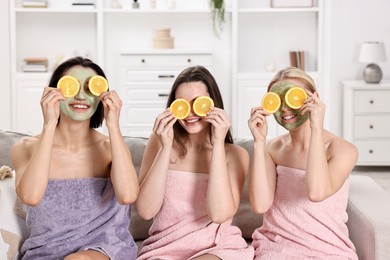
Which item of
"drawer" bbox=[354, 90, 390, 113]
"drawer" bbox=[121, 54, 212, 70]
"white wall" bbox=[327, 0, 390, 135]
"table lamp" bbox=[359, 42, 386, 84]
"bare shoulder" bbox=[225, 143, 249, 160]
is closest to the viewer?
"bare shoulder" bbox=[225, 143, 249, 160]

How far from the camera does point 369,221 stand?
267cm

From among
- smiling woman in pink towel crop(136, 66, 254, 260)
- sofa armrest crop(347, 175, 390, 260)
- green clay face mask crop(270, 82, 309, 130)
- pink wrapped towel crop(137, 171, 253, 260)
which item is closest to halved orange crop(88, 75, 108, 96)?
smiling woman in pink towel crop(136, 66, 254, 260)

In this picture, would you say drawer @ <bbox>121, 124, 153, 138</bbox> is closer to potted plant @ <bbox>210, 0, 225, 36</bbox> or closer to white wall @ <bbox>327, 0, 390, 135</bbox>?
potted plant @ <bbox>210, 0, 225, 36</bbox>

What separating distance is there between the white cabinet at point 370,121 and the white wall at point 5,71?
3.12 m

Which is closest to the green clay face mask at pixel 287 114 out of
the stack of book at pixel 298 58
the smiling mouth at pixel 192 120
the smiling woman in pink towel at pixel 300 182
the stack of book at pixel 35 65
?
the smiling woman in pink towel at pixel 300 182

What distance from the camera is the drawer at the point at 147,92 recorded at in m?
7.62

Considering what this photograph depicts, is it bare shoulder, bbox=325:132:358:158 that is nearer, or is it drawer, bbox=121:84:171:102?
bare shoulder, bbox=325:132:358:158

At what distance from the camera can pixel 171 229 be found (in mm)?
2684

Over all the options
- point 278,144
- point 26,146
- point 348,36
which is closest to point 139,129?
point 348,36

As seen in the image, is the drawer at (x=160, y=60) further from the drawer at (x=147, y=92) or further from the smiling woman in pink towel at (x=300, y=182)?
the smiling woman in pink towel at (x=300, y=182)

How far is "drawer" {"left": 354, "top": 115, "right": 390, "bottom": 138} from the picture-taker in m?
7.05

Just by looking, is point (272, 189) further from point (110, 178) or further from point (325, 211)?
point (110, 178)

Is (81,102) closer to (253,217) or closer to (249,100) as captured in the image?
(253,217)

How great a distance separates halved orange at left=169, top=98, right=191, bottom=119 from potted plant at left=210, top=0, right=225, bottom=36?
16.9ft
